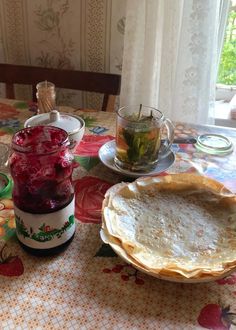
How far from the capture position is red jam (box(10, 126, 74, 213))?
55 centimetres

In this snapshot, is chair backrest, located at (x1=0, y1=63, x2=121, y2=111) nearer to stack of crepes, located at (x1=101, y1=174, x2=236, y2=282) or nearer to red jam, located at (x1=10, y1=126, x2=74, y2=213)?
stack of crepes, located at (x1=101, y1=174, x2=236, y2=282)

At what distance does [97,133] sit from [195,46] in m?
0.49

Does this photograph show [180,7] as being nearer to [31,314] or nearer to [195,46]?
[195,46]

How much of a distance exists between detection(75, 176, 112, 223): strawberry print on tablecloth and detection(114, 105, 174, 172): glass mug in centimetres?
7

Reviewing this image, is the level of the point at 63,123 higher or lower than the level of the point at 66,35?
lower

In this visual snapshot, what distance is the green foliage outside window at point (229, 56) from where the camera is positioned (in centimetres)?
146

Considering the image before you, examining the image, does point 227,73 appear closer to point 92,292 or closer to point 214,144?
point 214,144

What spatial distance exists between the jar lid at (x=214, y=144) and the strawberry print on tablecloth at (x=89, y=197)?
304 mm

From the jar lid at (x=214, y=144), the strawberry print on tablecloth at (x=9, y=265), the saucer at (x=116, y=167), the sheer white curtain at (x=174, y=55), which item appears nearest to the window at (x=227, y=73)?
the sheer white curtain at (x=174, y=55)

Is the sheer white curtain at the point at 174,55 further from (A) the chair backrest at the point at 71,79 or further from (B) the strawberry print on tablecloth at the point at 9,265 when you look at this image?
(B) the strawberry print on tablecloth at the point at 9,265

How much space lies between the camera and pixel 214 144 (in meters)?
0.95

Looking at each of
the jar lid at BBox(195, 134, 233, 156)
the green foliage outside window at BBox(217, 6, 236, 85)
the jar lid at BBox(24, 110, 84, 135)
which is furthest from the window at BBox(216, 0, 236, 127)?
the jar lid at BBox(24, 110, 84, 135)

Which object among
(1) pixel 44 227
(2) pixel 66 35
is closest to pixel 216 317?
(1) pixel 44 227

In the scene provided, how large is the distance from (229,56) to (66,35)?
0.71 metres
